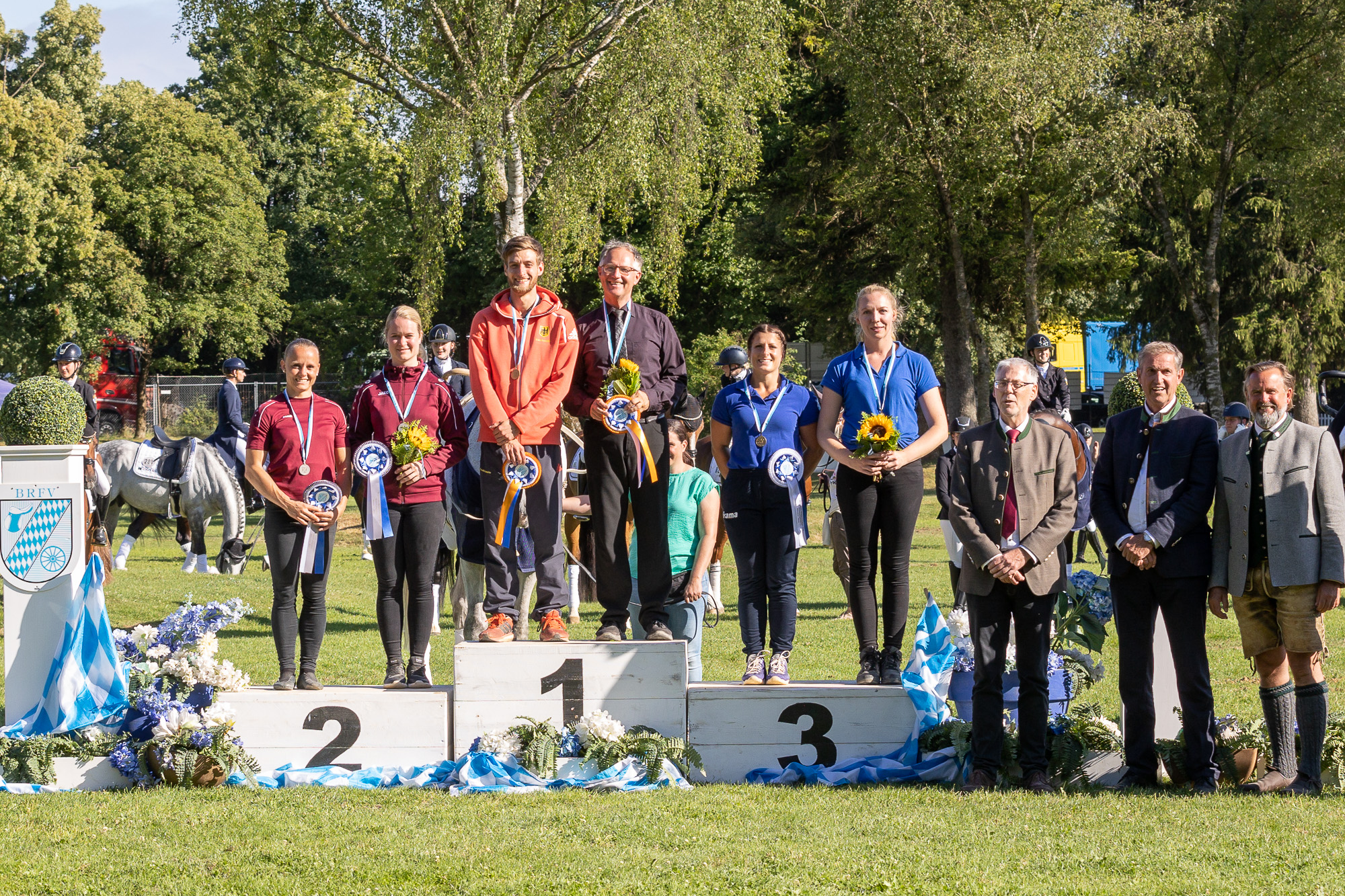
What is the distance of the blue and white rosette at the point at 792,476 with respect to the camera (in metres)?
6.46

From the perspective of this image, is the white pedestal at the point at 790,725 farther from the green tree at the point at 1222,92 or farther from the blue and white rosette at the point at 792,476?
the green tree at the point at 1222,92

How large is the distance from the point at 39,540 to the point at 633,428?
341 centimetres

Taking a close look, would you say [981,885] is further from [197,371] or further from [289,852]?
[197,371]

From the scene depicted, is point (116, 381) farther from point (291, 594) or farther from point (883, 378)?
point (883, 378)

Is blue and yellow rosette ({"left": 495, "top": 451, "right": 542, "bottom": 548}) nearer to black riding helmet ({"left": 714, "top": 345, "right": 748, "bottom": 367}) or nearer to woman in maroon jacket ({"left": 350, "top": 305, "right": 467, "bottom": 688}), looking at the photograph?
woman in maroon jacket ({"left": 350, "top": 305, "right": 467, "bottom": 688})

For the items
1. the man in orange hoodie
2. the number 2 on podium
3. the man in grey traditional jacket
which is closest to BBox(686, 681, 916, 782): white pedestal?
the number 2 on podium

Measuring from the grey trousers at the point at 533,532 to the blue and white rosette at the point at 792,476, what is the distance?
1144 millimetres

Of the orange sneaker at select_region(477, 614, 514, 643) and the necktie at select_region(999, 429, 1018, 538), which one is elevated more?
the necktie at select_region(999, 429, 1018, 538)

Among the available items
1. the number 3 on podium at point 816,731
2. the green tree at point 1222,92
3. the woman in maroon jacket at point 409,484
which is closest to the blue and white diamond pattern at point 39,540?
the woman in maroon jacket at point 409,484

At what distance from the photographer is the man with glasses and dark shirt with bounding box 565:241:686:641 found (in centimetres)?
655

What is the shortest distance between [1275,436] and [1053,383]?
7.56 m

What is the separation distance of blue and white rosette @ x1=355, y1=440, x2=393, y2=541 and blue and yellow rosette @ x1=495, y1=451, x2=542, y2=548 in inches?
23.4

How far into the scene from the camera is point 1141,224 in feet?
106

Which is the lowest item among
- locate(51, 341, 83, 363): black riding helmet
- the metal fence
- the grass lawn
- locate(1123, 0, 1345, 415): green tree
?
the grass lawn
